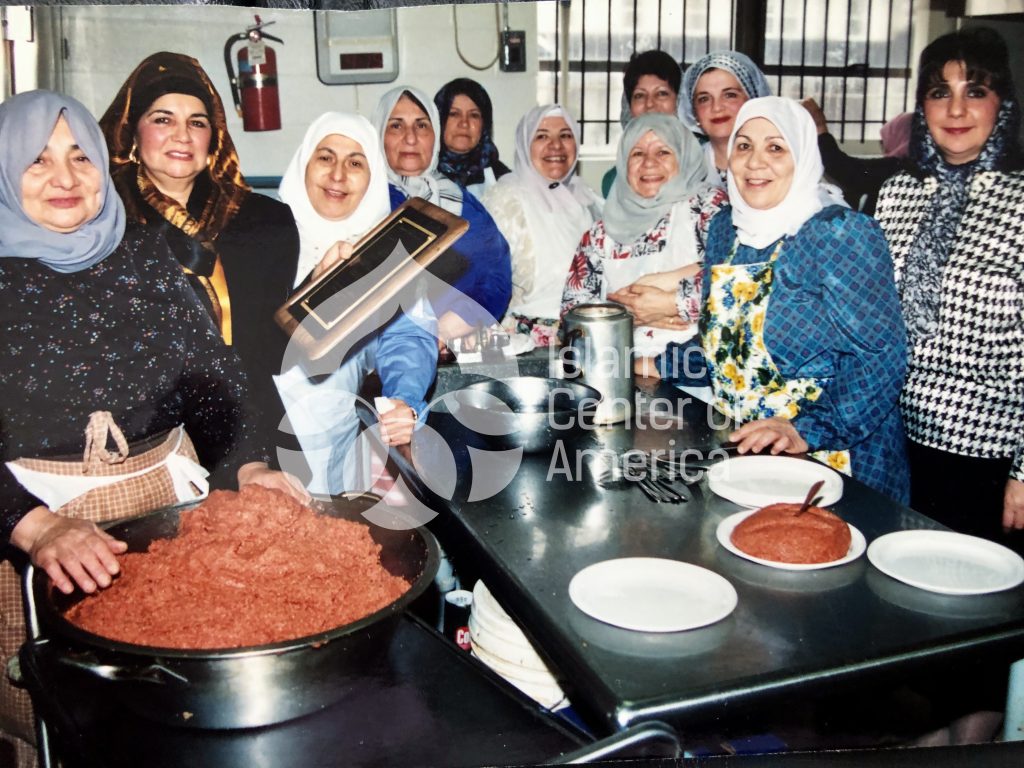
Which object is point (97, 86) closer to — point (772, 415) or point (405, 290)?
point (405, 290)

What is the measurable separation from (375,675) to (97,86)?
2.65 ft

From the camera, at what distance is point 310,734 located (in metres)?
0.83

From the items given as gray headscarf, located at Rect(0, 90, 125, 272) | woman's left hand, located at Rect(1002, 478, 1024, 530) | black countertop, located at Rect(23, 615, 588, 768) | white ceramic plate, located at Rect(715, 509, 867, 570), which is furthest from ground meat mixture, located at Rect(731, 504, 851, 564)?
gray headscarf, located at Rect(0, 90, 125, 272)

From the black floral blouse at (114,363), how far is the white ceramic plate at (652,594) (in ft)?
1.96

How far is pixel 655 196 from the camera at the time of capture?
5.14ft

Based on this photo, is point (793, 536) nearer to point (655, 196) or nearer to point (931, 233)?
point (931, 233)

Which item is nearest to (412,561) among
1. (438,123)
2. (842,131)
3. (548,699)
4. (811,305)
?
(548,699)

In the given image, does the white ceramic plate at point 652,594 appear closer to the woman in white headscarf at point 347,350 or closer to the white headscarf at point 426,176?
the woman in white headscarf at point 347,350

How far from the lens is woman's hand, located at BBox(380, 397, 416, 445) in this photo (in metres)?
1.41

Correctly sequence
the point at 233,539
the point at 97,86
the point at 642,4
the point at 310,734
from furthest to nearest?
the point at 642,4
the point at 97,86
the point at 233,539
the point at 310,734

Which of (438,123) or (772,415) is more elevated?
(438,123)

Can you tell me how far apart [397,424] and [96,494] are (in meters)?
0.45

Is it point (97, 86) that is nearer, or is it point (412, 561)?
point (412, 561)

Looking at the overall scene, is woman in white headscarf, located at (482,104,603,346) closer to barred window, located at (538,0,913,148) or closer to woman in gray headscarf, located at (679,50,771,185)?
barred window, located at (538,0,913,148)
